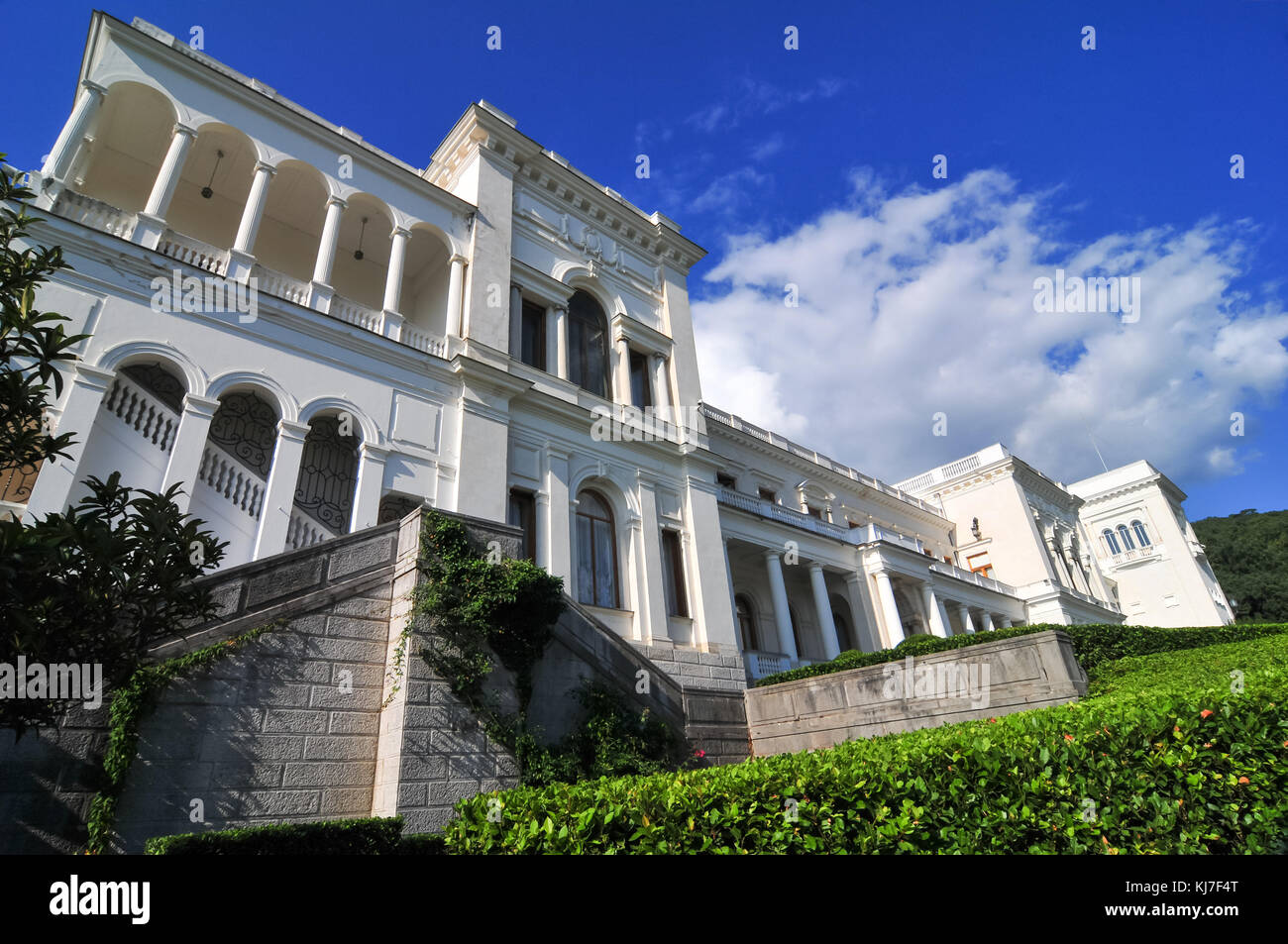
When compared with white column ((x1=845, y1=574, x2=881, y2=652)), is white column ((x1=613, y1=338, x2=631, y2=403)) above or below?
above

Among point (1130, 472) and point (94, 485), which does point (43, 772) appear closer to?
point (94, 485)

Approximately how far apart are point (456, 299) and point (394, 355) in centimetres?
297

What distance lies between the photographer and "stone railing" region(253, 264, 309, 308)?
13.9m

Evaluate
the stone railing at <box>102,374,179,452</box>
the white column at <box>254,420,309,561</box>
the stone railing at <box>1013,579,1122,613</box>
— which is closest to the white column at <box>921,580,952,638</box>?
the stone railing at <box>1013,579,1122,613</box>

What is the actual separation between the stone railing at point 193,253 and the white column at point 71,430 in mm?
3111

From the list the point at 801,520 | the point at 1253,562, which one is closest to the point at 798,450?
the point at 801,520

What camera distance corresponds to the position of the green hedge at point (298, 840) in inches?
190

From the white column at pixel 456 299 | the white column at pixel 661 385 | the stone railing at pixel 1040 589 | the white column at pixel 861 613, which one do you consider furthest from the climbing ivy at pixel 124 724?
the stone railing at pixel 1040 589

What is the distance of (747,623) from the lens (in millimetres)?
25750

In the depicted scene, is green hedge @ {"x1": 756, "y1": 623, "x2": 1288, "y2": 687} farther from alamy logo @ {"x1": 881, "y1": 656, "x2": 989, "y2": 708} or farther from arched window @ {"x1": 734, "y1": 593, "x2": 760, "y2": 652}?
arched window @ {"x1": 734, "y1": 593, "x2": 760, "y2": 652}

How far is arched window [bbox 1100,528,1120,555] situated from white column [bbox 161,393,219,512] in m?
58.7

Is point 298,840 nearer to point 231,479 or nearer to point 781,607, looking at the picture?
point 231,479

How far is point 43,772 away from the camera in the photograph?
584 centimetres

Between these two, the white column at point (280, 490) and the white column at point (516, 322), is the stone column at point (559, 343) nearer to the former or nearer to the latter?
the white column at point (516, 322)
